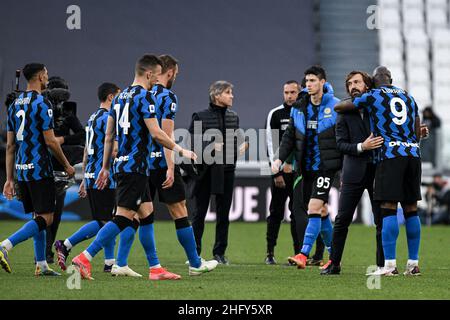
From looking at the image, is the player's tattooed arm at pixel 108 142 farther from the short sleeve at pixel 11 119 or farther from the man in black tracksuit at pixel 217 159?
the man in black tracksuit at pixel 217 159

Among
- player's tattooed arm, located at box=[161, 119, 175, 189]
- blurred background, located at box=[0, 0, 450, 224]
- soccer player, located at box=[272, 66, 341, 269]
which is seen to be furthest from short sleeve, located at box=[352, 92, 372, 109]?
blurred background, located at box=[0, 0, 450, 224]

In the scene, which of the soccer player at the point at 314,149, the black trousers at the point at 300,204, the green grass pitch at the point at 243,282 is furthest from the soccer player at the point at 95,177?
the black trousers at the point at 300,204

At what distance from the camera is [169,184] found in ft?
25.2

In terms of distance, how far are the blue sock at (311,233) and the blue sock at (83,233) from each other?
188 centimetres

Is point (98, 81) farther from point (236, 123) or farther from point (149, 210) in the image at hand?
point (149, 210)

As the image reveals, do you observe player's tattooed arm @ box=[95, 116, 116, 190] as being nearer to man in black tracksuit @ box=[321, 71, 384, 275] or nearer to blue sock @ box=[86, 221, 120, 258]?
blue sock @ box=[86, 221, 120, 258]

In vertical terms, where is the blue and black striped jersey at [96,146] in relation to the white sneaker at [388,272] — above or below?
A: above

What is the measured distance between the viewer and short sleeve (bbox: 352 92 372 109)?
795 centimetres

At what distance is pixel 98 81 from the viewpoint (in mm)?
20078

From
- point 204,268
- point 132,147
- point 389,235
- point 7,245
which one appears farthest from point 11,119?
point 389,235

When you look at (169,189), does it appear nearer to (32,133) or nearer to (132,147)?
(132,147)

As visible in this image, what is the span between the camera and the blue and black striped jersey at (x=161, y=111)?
7.88 metres
